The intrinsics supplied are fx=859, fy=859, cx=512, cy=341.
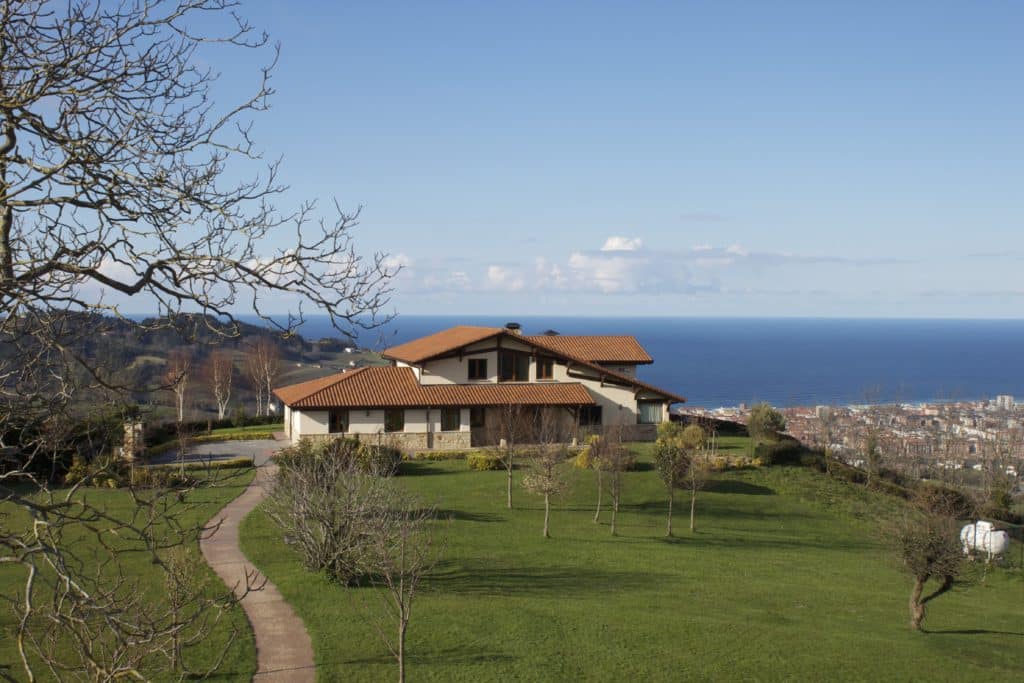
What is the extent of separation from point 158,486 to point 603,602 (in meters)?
16.4

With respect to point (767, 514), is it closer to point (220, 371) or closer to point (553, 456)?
point (553, 456)

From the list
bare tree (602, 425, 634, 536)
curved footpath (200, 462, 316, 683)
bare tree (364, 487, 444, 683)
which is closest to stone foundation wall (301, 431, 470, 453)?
bare tree (602, 425, 634, 536)

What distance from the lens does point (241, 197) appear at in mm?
6855

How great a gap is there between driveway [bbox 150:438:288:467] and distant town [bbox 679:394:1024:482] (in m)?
29.8

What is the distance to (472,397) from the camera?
146 feet

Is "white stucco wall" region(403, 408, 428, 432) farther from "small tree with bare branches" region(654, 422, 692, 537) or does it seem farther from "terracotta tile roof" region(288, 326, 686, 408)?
"small tree with bare branches" region(654, 422, 692, 537)

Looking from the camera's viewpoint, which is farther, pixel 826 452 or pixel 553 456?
pixel 826 452

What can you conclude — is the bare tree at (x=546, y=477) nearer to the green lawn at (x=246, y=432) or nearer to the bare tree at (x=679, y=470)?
the bare tree at (x=679, y=470)

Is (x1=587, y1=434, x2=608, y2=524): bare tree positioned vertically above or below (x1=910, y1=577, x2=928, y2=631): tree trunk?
above

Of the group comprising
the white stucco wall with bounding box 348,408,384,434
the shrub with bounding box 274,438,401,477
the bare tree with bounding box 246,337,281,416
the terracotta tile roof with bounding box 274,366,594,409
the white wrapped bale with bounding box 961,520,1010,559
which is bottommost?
the white wrapped bale with bounding box 961,520,1010,559

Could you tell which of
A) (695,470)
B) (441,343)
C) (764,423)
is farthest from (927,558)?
(441,343)

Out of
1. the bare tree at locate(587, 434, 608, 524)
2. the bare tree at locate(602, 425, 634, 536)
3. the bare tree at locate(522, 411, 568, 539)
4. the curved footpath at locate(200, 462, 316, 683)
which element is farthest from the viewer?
the bare tree at locate(587, 434, 608, 524)

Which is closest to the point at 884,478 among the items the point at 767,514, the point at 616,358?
the point at 767,514

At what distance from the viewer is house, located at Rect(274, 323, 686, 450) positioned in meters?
42.5
